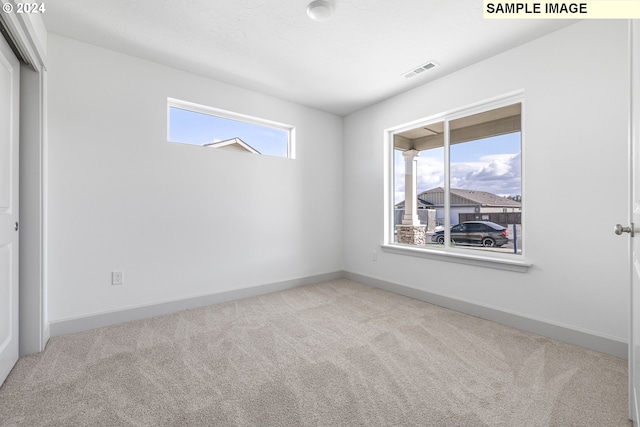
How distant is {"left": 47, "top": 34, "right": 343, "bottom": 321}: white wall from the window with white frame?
0.36ft

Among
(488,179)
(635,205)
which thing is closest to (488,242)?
(488,179)

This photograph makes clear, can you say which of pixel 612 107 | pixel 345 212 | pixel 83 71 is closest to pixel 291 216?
pixel 345 212

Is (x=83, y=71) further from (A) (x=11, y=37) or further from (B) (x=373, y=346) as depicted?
(B) (x=373, y=346)

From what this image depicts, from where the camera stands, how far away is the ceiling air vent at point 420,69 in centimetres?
273

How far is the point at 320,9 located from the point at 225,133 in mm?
1743

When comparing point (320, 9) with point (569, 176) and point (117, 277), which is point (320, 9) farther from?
point (117, 277)

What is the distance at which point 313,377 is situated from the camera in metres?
1.71

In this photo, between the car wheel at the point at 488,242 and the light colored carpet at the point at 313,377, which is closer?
the light colored carpet at the point at 313,377

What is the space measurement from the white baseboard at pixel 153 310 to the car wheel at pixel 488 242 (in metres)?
2.17

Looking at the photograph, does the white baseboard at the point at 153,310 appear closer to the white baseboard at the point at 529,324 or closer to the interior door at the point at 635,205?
the white baseboard at the point at 529,324

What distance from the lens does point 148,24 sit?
2170 millimetres

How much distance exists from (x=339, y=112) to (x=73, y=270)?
348 centimetres

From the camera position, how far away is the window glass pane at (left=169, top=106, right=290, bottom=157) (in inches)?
115

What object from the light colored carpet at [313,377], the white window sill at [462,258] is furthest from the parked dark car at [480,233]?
the light colored carpet at [313,377]
